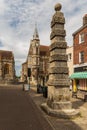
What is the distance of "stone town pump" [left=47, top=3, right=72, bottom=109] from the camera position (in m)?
14.6

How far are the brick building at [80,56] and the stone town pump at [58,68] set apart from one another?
12586mm

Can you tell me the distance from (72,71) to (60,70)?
19.9m

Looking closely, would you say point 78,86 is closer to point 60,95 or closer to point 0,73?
point 60,95

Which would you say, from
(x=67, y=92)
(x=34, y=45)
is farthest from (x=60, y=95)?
(x=34, y=45)

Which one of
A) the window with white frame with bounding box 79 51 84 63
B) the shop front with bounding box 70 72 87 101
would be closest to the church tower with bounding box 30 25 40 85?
the shop front with bounding box 70 72 87 101

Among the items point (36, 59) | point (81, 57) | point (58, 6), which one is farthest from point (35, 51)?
point (58, 6)

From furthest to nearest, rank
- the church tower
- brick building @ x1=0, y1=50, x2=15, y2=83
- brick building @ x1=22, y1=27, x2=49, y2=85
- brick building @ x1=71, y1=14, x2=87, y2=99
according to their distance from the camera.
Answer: brick building @ x1=0, y1=50, x2=15, y2=83 → the church tower → brick building @ x1=22, y1=27, x2=49, y2=85 → brick building @ x1=71, y1=14, x2=87, y2=99

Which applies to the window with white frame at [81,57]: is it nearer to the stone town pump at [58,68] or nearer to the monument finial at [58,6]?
the stone town pump at [58,68]

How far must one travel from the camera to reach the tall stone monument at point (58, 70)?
47.4ft

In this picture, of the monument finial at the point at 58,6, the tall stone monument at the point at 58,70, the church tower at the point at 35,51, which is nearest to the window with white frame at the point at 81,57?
the tall stone monument at the point at 58,70

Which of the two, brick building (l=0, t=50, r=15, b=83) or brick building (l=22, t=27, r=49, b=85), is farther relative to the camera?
brick building (l=0, t=50, r=15, b=83)

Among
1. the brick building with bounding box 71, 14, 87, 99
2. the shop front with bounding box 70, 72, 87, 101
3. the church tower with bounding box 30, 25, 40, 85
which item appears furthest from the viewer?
the church tower with bounding box 30, 25, 40, 85

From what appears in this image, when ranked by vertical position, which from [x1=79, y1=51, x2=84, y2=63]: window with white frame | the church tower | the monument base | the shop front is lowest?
the monument base

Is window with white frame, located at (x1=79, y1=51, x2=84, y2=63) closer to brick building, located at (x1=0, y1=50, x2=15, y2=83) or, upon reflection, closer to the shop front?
the shop front
